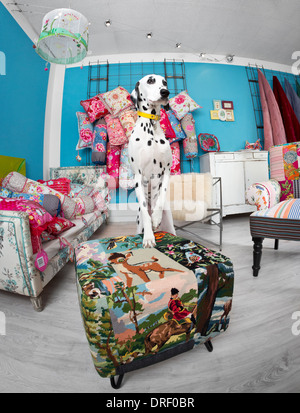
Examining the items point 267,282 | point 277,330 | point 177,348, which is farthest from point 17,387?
point 267,282

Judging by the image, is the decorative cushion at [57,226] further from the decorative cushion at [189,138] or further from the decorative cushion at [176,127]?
the decorative cushion at [189,138]

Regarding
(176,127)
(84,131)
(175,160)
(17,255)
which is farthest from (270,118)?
(17,255)

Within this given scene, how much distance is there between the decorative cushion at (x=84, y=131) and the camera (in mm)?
3023

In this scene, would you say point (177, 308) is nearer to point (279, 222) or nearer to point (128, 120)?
point (279, 222)

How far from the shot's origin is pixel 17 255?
1025mm

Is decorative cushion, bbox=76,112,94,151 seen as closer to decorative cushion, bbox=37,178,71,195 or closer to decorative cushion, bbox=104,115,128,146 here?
decorative cushion, bbox=104,115,128,146

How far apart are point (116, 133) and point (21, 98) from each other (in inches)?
49.0

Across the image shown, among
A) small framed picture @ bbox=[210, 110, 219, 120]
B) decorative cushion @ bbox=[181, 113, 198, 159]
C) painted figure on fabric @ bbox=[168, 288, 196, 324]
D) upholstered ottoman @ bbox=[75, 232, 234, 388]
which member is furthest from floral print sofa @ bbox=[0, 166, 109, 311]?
small framed picture @ bbox=[210, 110, 219, 120]

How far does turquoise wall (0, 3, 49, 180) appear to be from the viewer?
84.1 inches

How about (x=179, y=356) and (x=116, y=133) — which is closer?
(x=179, y=356)

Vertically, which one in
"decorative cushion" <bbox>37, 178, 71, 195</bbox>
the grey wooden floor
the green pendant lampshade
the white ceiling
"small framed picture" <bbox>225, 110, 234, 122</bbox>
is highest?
the white ceiling

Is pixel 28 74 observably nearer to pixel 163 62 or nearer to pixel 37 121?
pixel 37 121

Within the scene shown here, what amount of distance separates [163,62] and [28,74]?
2186 millimetres

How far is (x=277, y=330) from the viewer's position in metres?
0.92
